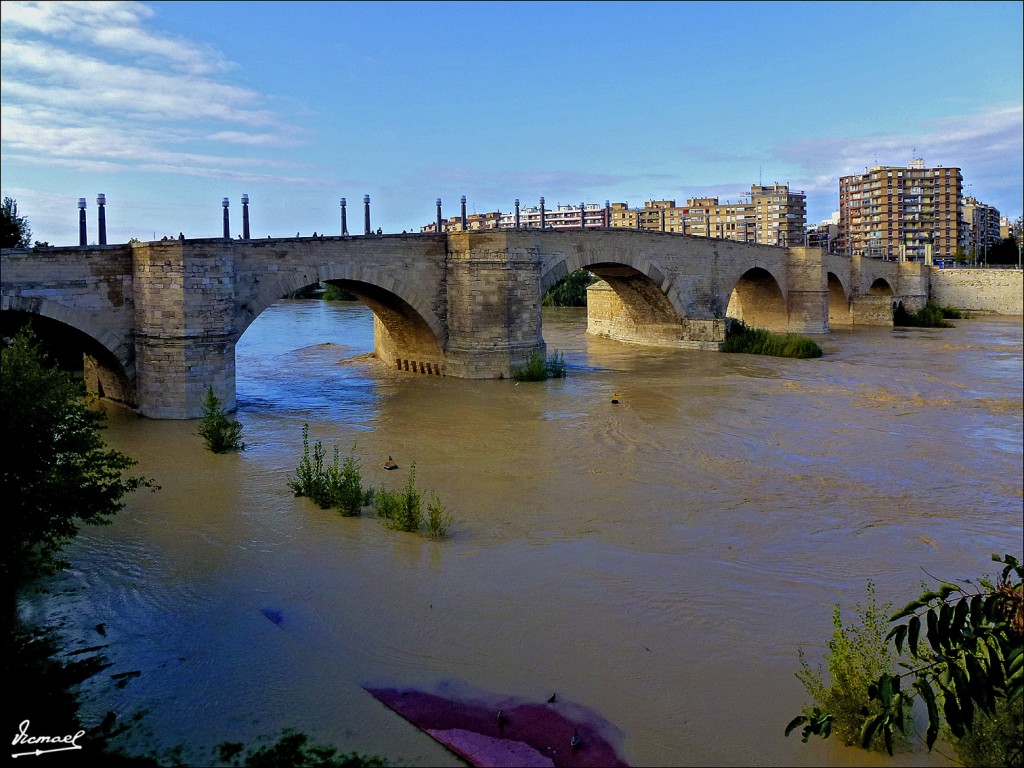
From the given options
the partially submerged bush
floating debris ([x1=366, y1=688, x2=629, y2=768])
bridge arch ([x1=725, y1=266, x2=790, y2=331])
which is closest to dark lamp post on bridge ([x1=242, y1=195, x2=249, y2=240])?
the partially submerged bush

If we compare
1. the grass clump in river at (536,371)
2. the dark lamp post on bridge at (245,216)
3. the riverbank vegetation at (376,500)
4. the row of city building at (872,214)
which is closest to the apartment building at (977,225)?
the row of city building at (872,214)

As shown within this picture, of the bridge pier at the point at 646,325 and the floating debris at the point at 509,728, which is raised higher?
the bridge pier at the point at 646,325

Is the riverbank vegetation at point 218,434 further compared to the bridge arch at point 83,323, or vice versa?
the bridge arch at point 83,323

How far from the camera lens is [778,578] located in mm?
7602

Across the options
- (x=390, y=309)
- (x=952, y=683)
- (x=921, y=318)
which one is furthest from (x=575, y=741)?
(x=921, y=318)

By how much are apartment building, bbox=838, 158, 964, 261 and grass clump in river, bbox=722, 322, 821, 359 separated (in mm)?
63402

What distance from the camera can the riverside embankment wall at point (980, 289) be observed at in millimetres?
48688

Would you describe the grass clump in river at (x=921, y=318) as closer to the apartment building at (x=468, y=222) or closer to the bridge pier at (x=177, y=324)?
the apartment building at (x=468, y=222)

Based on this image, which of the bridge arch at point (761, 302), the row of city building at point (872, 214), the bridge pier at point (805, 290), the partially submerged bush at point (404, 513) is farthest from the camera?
the row of city building at point (872, 214)

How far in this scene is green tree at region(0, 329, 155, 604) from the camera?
242 inches

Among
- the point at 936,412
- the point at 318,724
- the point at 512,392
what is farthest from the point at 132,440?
the point at 936,412

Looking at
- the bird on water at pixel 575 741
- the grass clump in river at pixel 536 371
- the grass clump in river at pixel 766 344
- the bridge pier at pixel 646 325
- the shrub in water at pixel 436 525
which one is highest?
the bridge pier at pixel 646 325

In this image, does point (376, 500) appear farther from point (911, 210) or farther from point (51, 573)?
point (911, 210)

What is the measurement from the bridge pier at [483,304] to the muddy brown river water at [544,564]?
13.0 feet
